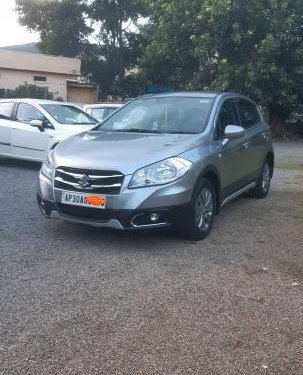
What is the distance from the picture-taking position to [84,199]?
206 inches

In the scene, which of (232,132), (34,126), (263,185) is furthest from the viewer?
(34,126)

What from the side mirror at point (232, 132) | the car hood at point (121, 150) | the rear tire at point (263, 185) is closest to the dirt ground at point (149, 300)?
the car hood at point (121, 150)

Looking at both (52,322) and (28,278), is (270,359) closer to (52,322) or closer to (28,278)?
(52,322)

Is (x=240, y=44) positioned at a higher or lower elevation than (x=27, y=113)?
higher

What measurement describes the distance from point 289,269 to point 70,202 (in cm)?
228

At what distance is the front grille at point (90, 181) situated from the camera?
16.9ft

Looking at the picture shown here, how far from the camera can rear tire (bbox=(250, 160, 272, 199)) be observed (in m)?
8.17

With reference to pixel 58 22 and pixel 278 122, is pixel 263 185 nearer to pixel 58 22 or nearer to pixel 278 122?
pixel 278 122

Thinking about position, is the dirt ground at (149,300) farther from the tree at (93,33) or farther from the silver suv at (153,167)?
the tree at (93,33)

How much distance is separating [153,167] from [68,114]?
672 cm

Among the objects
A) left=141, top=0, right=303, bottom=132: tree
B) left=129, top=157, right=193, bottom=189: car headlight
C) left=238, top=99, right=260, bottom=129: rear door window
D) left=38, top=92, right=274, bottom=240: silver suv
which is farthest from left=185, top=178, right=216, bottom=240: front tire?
left=141, top=0, right=303, bottom=132: tree

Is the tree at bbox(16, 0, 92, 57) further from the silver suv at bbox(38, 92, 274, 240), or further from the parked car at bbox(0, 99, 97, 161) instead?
the silver suv at bbox(38, 92, 274, 240)

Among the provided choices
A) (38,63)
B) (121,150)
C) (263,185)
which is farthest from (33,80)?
(121,150)

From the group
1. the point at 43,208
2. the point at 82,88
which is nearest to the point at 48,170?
the point at 43,208
